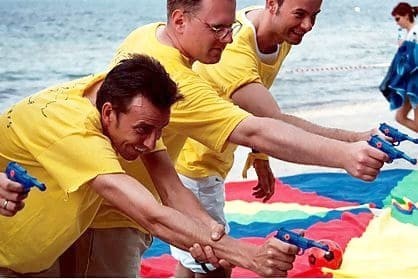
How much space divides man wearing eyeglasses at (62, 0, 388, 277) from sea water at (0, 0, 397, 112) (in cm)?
513

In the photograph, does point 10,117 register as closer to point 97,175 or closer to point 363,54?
point 97,175

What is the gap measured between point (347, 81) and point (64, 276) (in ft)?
22.4

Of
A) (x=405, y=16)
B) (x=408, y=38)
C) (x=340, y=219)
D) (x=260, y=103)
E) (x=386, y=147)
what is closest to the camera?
(x=386, y=147)

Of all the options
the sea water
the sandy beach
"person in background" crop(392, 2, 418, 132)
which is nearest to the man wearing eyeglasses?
the sandy beach

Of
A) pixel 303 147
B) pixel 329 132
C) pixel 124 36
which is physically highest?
pixel 303 147

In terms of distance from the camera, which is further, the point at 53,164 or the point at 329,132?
the point at 329,132

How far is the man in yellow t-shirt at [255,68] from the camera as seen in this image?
1.83 metres

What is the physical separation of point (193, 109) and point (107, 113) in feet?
0.59

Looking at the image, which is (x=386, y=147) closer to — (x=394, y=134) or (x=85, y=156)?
(x=394, y=134)

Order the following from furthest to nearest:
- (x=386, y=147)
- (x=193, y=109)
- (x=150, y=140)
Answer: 1. (x=193, y=109)
2. (x=150, y=140)
3. (x=386, y=147)

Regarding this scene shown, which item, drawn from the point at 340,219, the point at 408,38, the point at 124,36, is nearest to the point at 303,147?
the point at 340,219

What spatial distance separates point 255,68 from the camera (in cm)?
188

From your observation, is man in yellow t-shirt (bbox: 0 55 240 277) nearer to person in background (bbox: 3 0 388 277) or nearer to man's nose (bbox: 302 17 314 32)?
person in background (bbox: 3 0 388 277)

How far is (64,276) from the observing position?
1680 millimetres
